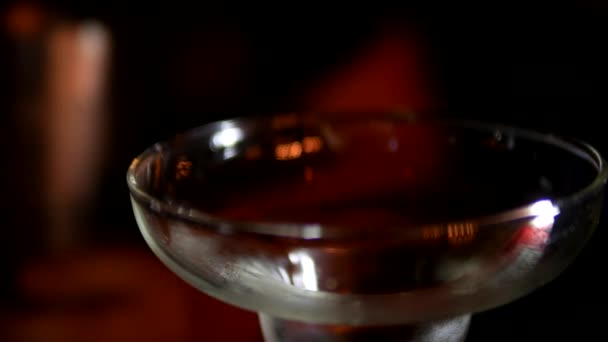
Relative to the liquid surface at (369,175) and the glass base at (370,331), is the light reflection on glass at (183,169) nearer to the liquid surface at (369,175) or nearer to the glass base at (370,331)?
the liquid surface at (369,175)

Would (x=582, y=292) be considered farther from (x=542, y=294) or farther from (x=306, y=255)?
(x=306, y=255)

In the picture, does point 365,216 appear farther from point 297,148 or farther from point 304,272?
point 304,272


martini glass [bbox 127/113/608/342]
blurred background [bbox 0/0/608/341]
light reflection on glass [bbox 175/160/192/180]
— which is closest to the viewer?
martini glass [bbox 127/113/608/342]

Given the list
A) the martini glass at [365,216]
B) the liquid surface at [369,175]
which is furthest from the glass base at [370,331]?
the liquid surface at [369,175]

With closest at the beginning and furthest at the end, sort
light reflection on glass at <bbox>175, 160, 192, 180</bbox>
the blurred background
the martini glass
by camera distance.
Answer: the martini glass → light reflection on glass at <bbox>175, 160, 192, 180</bbox> → the blurred background

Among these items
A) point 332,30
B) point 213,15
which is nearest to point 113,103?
point 213,15

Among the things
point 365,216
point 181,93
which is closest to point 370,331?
point 365,216

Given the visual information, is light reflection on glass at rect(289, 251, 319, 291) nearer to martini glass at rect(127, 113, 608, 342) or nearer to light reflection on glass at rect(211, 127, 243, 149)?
martini glass at rect(127, 113, 608, 342)

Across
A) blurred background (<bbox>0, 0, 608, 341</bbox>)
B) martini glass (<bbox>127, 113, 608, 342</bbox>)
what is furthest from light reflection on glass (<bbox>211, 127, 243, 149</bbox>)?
blurred background (<bbox>0, 0, 608, 341</bbox>)
